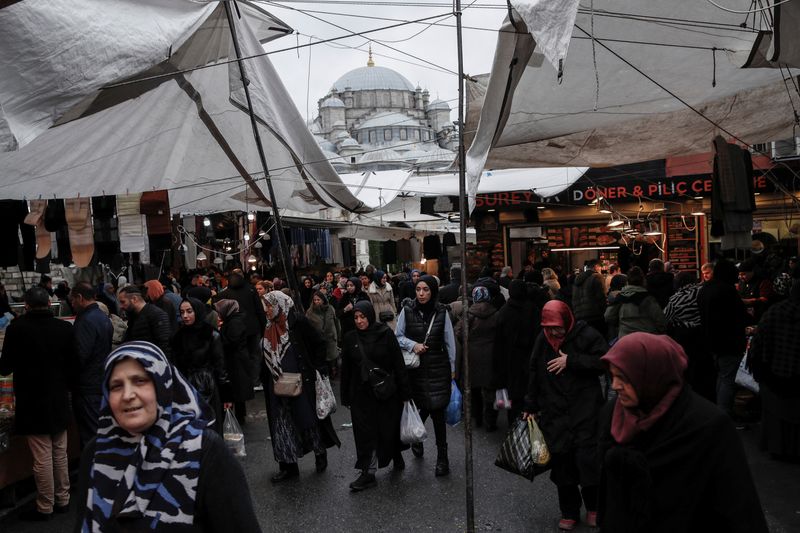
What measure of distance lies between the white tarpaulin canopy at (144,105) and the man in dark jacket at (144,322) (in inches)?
53.2

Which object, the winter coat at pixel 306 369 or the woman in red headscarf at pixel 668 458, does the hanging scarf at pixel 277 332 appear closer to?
the winter coat at pixel 306 369

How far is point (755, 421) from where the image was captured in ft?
26.8

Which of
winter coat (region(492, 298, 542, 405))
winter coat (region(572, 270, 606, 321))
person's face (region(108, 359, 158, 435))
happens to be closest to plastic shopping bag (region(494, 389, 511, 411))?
winter coat (region(492, 298, 542, 405))

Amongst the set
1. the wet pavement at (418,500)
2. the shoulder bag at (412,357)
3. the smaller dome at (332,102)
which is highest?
the smaller dome at (332,102)

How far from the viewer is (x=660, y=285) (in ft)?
32.7

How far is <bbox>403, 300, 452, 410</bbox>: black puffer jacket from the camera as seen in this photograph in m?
6.73

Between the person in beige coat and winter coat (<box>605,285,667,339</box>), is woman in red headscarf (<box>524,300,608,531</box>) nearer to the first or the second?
winter coat (<box>605,285,667,339</box>)

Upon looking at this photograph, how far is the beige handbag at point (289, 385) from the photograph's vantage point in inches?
259

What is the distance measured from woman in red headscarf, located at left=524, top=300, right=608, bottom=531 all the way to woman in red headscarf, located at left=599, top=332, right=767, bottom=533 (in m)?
2.30

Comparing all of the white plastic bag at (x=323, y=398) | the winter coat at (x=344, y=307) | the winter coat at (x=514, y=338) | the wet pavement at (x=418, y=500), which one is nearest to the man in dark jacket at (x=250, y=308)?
the winter coat at (x=344, y=307)

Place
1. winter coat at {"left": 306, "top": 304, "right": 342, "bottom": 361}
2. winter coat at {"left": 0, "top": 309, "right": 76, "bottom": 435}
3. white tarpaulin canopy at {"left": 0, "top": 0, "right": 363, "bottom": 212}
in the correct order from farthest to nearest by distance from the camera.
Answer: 1. winter coat at {"left": 306, "top": 304, "right": 342, "bottom": 361}
2. winter coat at {"left": 0, "top": 309, "right": 76, "bottom": 435}
3. white tarpaulin canopy at {"left": 0, "top": 0, "right": 363, "bottom": 212}

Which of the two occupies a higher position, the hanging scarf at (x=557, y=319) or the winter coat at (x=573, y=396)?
the hanging scarf at (x=557, y=319)

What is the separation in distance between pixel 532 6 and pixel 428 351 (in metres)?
3.48

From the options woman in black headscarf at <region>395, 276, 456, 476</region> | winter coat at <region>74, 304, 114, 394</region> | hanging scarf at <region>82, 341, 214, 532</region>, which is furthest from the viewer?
woman in black headscarf at <region>395, 276, 456, 476</region>
